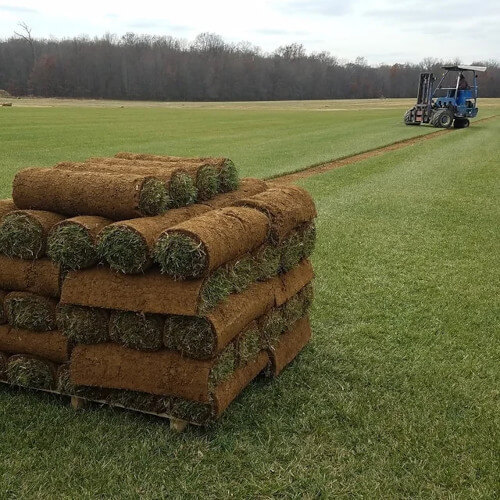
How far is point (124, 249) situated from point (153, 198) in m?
0.76

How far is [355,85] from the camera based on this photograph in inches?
5325

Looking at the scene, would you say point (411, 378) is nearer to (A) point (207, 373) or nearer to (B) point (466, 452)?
(B) point (466, 452)

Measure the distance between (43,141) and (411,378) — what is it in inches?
1098

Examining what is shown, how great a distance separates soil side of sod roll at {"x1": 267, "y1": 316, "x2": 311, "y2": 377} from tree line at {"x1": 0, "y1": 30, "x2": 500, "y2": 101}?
117m

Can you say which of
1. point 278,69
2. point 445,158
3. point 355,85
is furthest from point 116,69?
point 445,158

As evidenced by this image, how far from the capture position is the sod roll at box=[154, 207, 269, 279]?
15.0 ft

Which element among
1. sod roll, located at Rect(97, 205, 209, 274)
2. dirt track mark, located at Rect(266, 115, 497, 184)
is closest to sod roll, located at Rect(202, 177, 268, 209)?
sod roll, located at Rect(97, 205, 209, 274)

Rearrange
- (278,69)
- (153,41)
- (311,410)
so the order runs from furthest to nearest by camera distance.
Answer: (153,41)
(278,69)
(311,410)

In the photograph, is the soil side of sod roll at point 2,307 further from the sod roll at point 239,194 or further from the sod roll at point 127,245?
the sod roll at point 239,194

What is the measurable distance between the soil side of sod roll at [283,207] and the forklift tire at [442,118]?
3586 cm

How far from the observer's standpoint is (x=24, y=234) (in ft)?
16.8

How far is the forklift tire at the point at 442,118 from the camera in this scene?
3939 centimetres

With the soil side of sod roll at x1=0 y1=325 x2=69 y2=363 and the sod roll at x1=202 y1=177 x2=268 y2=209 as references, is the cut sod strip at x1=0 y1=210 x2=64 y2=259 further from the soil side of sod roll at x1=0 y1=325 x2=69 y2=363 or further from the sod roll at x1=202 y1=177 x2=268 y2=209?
the sod roll at x1=202 y1=177 x2=268 y2=209

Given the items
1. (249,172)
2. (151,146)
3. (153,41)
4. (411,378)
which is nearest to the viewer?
(411,378)
